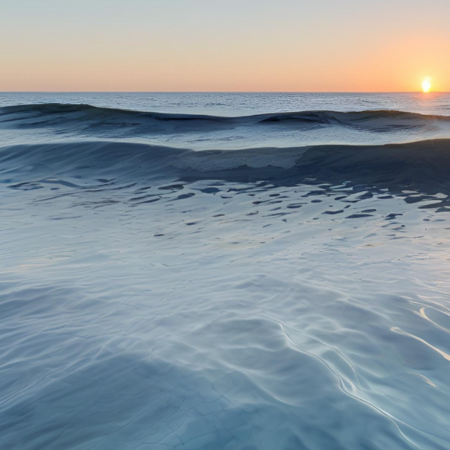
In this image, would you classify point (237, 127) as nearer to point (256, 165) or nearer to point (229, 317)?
point (256, 165)

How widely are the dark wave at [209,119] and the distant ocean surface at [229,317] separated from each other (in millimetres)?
7095

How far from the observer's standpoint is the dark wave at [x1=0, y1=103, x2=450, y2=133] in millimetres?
13211

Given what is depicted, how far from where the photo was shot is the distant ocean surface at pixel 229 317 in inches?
62.6

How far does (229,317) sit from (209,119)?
40.4 ft

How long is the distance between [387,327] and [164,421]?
3.87ft

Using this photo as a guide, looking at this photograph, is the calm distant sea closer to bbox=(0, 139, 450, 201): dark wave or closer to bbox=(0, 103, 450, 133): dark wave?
bbox=(0, 103, 450, 133): dark wave

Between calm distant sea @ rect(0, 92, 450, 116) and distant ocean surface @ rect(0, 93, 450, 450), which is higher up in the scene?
calm distant sea @ rect(0, 92, 450, 116)

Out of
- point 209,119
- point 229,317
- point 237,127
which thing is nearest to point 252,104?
point 209,119

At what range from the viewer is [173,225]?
15.5 feet

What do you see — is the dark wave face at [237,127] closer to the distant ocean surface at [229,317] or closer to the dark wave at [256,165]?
the dark wave at [256,165]

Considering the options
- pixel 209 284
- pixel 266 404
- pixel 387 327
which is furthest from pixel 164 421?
pixel 209 284

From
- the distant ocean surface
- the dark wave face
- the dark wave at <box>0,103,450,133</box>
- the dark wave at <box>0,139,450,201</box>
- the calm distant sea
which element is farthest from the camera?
the calm distant sea

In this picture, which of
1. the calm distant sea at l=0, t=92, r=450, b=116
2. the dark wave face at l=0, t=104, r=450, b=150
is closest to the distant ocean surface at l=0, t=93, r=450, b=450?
the dark wave face at l=0, t=104, r=450, b=150

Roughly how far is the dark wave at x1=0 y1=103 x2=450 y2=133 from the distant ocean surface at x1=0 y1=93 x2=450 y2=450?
7.09 meters
